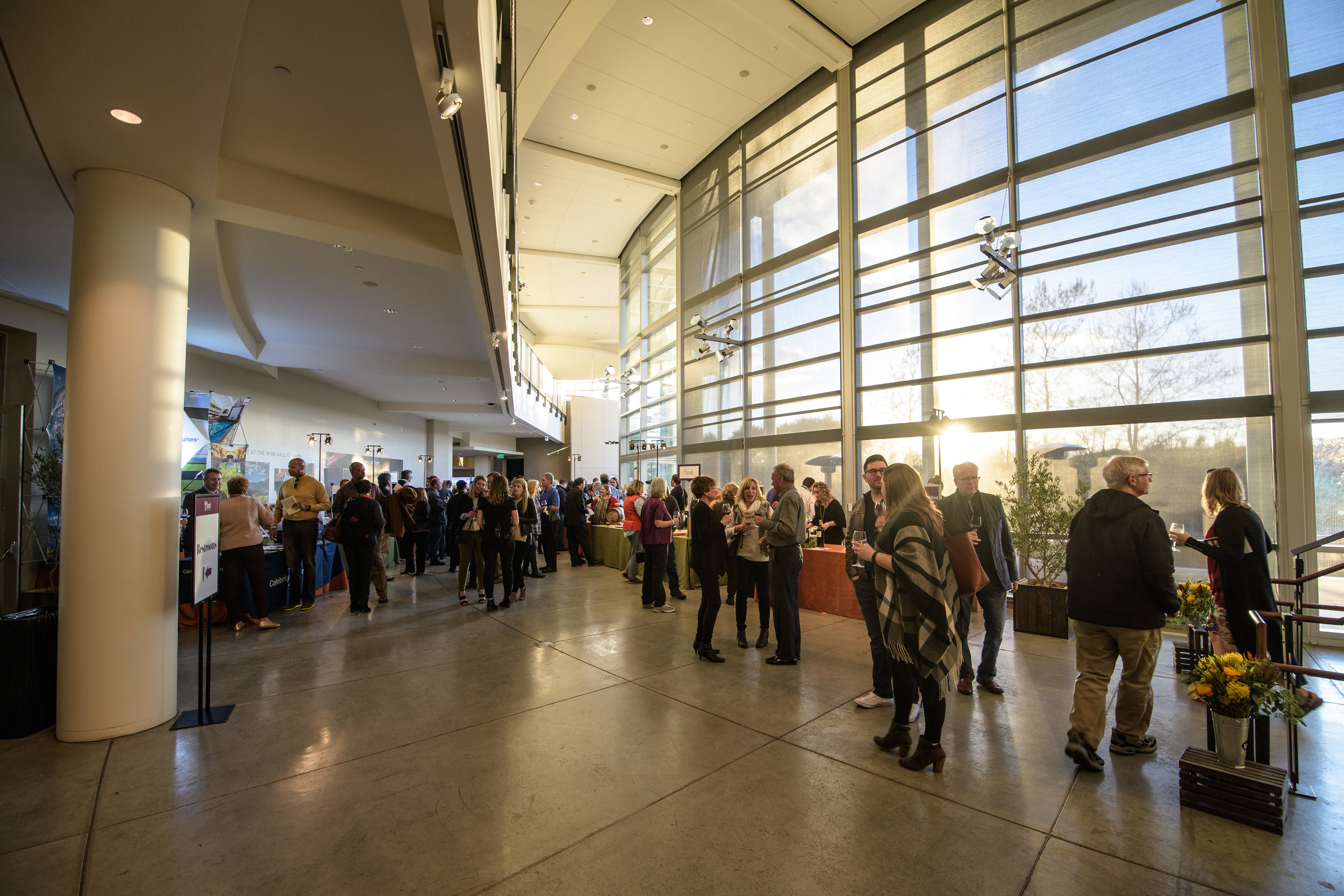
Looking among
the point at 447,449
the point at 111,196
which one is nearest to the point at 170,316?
the point at 111,196

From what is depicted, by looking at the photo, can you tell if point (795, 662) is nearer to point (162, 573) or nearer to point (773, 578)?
point (773, 578)

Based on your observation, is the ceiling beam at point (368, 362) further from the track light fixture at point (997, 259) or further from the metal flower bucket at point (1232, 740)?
the metal flower bucket at point (1232, 740)

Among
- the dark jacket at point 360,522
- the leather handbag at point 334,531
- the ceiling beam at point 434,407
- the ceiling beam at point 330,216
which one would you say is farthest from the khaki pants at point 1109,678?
the ceiling beam at point 434,407

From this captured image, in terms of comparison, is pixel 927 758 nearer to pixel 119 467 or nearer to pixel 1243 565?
pixel 1243 565

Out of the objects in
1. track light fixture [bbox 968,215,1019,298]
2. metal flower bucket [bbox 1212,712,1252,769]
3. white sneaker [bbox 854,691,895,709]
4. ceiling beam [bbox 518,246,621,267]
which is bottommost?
white sneaker [bbox 854,691,895,709]

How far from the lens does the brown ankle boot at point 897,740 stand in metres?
3.04

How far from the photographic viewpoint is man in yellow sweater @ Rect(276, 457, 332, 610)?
21.8 feet

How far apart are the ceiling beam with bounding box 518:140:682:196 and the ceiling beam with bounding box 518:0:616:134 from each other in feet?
5.54

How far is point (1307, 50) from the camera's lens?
5516mm

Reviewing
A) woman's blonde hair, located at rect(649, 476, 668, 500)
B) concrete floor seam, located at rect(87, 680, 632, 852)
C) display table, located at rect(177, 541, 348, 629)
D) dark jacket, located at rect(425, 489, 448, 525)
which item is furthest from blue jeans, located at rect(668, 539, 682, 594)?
dark jacket, located at rect(425, 489, 448, 525)

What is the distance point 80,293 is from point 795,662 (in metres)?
5.46

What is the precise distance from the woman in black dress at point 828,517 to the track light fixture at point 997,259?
3344 millimetres

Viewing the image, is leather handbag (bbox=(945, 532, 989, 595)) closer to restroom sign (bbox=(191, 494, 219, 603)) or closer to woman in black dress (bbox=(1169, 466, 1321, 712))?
woman in black dress (bbox=(1169, 466, 1321, 712))

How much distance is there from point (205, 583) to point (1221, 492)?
21.7 feet
